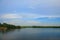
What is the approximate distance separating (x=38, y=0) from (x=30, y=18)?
0.32 metres

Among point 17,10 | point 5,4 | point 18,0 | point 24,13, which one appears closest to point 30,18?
point 24,13

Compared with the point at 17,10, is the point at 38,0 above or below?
above

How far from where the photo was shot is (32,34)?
5.49 feet

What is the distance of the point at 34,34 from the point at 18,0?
61cm

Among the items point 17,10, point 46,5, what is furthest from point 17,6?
point 46,5

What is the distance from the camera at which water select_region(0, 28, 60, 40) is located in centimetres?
165

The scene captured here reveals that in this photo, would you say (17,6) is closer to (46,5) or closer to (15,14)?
(15,14)

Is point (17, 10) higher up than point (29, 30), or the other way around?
point (17, 10)

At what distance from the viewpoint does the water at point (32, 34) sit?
→ 5.41 feet

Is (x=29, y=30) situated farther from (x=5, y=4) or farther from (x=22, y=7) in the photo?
(x=5, y=4)

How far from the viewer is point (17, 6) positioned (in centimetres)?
174

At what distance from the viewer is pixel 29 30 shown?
1708mm

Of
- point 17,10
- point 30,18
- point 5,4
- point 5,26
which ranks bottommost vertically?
point 5,26

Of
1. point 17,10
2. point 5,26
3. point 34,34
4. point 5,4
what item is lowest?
point 34,34
